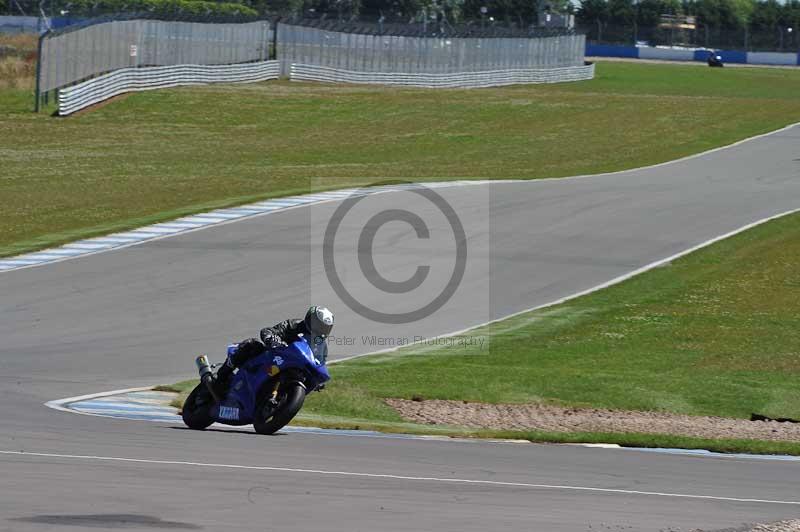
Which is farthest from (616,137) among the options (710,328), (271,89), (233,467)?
(233,467)

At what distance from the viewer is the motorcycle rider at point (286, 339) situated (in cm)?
1227

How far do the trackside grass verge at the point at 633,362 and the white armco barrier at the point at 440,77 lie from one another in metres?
48.8

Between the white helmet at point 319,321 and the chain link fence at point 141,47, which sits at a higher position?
the chain link fence at point 141,47

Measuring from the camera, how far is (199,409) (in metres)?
13.2

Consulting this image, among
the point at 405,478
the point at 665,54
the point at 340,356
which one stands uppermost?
the point at 665,54

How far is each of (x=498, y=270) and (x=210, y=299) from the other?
651 cm

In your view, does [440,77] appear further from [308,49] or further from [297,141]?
[297,141]

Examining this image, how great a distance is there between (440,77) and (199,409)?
67218 millimetres

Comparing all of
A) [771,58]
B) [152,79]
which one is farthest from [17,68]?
[771,58]

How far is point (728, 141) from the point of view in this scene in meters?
50.6

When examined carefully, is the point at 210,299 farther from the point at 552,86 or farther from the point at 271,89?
the point at 552,86

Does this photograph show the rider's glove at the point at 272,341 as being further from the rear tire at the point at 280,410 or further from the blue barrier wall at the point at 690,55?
the blue barrier wall at the point at 690,55

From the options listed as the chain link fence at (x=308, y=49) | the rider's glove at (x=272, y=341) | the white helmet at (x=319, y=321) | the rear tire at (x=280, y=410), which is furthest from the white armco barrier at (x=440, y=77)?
the white helmet at (x=319, y=321)

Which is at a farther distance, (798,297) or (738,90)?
(738,90)
